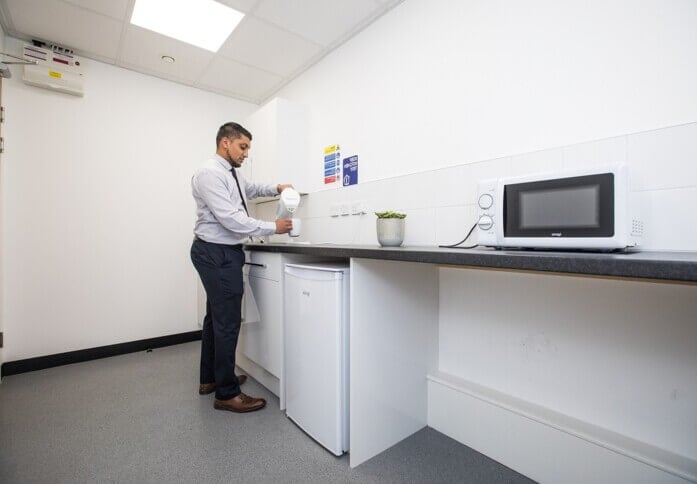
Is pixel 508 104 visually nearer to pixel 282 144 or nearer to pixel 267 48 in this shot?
pixel 282 144

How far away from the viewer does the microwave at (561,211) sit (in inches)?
36.9

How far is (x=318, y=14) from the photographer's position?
2133mm

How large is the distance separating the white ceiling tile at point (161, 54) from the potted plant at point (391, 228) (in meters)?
2.14

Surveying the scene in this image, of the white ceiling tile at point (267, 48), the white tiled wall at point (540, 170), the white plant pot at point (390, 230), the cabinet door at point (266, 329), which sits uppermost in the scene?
the white ceiling tile at point (267, 48)

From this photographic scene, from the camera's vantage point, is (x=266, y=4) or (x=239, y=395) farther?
(x=266, y=4)

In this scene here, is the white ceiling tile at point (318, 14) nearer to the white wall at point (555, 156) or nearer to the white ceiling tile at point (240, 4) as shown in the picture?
the white ceiling tile at point (240, 4)

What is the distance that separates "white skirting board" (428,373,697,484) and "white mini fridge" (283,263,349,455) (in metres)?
0.53

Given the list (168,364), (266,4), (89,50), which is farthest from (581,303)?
(89,50)

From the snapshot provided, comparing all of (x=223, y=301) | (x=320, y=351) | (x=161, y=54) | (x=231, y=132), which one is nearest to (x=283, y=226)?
(x=223, y=301)

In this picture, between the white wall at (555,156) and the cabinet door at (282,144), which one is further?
the cabinet door at (282,144)

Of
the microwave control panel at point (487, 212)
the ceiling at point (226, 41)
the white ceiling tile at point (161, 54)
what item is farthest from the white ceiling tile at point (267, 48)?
the microwave control panel at point (487, 212)

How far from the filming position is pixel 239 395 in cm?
185

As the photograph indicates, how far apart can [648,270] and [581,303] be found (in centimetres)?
64

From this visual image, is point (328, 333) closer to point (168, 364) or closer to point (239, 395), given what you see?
point (239, 395)
